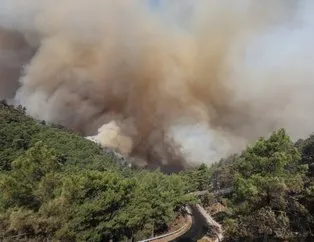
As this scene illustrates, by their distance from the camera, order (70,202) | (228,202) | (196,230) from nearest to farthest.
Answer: (70,202) → (228,202) → (196,230)

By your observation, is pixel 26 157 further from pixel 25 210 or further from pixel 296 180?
pixel 296 180

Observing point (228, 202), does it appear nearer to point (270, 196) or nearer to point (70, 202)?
point (270, 196)

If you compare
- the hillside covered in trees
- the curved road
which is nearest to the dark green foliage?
the hillside covered in trees

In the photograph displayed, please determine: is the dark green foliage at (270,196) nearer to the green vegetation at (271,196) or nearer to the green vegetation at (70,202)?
the green vegetation at (271,196)

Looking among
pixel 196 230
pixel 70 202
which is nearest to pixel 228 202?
pixel 70 202

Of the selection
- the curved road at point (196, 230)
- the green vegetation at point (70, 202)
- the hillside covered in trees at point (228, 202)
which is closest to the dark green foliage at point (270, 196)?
the hillside covered in trees at point (228, 202)

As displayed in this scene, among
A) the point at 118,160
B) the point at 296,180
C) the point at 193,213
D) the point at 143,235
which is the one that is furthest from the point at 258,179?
the point at 118,160

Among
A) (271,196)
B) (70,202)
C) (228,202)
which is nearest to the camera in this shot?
(271,196)

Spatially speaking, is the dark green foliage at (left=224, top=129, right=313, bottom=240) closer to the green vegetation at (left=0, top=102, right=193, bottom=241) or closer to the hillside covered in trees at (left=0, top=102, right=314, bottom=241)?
the hillside covered in trees at (left=0, top=102, right=314, bottom=241)
